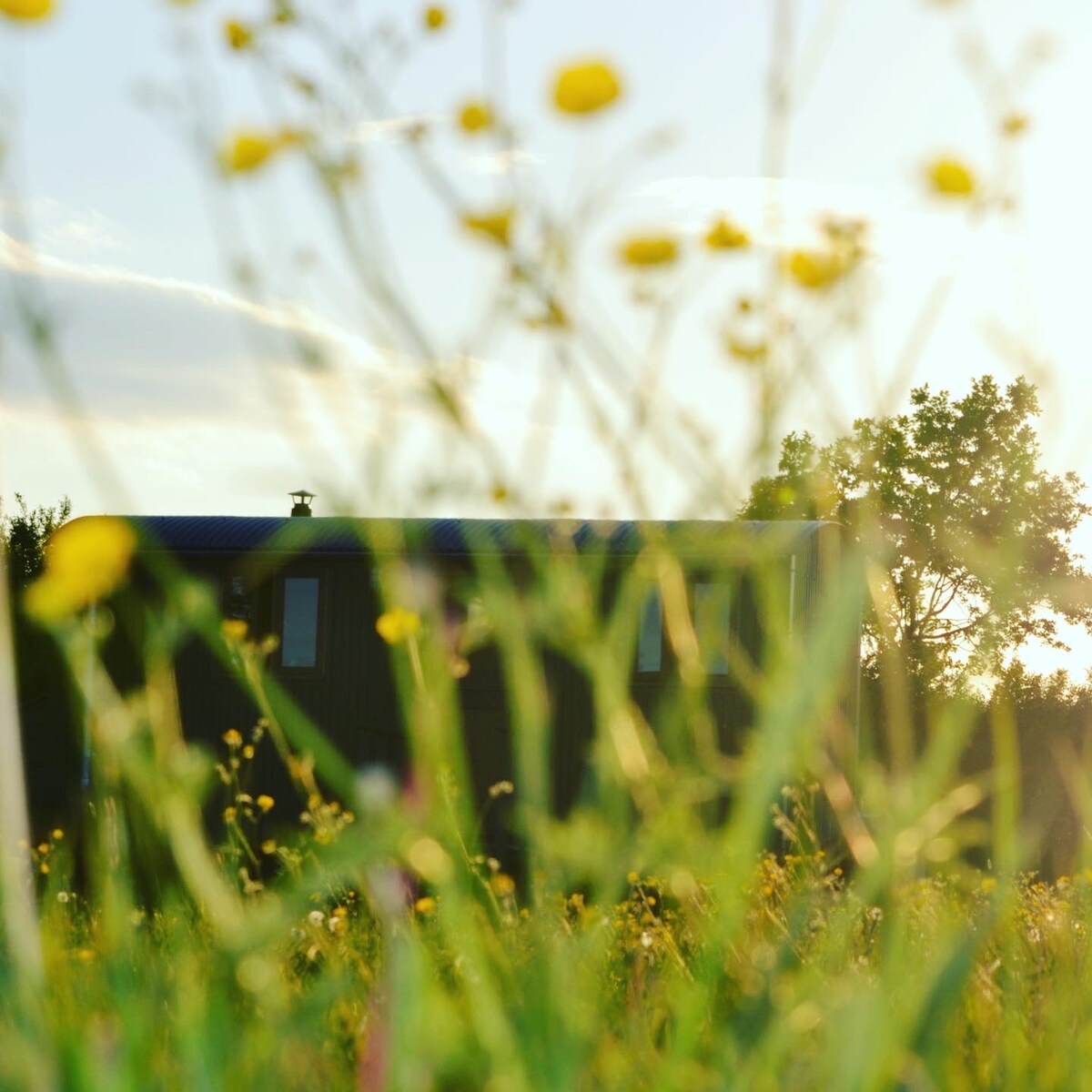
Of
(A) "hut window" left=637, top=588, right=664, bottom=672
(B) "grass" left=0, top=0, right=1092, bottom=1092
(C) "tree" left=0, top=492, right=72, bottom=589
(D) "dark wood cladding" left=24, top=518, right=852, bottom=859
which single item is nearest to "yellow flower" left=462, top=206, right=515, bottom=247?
(B) "grass" left=0, top=0, right=1092, bottom=1092

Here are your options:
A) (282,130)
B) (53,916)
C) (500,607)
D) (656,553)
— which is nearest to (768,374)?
(656,553)

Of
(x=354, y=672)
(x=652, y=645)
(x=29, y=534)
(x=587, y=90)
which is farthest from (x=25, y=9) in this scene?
(x=29, y=534)

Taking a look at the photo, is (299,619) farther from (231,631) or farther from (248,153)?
(248,153)

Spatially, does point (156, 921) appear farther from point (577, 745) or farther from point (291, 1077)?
point (577, 745)

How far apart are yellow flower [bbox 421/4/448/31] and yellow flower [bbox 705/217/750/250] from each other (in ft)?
1.55

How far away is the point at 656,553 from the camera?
1430mm

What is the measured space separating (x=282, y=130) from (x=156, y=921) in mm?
2892

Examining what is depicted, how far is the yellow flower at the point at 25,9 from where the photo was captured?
1.35m

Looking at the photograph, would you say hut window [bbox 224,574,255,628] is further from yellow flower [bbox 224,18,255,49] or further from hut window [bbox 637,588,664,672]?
yellow flower [bbox 224,18,255,49]

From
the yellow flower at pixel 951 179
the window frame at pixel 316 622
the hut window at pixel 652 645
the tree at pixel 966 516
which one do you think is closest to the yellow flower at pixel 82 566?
the yellow flower at pixel 951 179

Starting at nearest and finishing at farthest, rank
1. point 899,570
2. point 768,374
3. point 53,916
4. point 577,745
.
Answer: point 768,374 → point 53,916 → point 577,745 → point 899,570

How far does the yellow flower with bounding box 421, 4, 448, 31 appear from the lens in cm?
174

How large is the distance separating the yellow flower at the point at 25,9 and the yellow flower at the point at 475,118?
46 centimetres

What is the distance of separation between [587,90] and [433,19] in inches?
19.2
